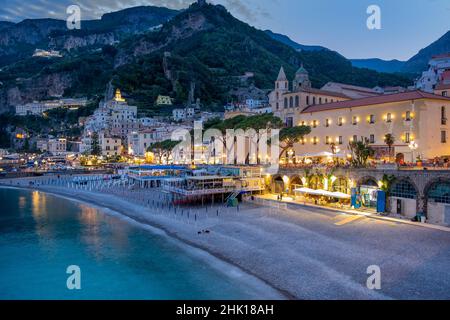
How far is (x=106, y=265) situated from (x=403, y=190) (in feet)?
83.6

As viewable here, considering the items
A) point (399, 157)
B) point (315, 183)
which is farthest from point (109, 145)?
point (399, 157)

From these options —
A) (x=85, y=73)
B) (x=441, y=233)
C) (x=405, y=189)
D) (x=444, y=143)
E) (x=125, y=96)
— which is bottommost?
(x=441, y=233)

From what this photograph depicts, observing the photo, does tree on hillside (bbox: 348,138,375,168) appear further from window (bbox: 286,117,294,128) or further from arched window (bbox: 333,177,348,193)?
window (bbox: 286,117,294,128)

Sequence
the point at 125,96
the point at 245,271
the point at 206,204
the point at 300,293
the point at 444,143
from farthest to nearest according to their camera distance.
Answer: the point at 125,96
the point at 206,204
the point at 444,143
the point at 245,271
the point at 300,293

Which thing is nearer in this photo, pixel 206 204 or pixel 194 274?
pixel 194 274

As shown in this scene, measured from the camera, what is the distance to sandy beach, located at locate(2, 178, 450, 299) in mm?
17109

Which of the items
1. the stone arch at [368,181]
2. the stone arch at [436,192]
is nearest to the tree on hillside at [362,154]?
the stone arch at [368,181]

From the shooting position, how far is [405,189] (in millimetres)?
30234

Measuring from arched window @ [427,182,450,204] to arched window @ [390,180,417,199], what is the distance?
1.39m

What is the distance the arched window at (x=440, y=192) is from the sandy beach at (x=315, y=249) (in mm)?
3842

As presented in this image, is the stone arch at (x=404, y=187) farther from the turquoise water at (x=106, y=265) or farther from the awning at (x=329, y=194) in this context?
the turquoise water at (x=106, y=265)
